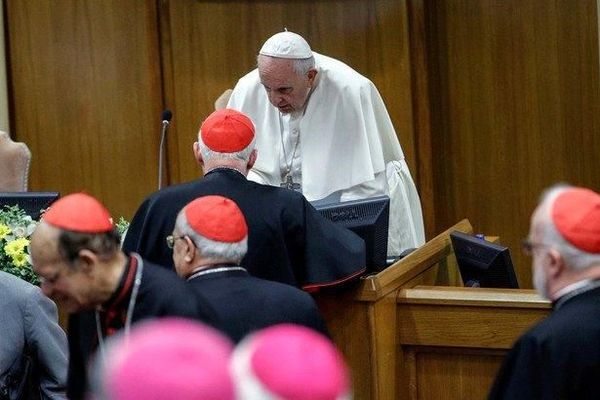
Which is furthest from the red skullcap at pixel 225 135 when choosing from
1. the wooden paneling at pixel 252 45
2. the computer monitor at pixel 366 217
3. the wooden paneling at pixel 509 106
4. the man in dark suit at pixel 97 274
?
the wooden paneling at pixel 509 106

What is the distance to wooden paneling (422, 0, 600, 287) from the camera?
775 centimetres

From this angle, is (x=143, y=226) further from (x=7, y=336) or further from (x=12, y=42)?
(x=12, y=42)

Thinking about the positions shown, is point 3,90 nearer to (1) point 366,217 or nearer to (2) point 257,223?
(1) point 366,217

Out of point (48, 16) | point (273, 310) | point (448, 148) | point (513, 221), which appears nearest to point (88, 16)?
point (48, 16)

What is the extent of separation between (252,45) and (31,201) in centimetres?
284

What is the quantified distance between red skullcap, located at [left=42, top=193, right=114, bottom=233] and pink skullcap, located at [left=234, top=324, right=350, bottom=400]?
1421mm

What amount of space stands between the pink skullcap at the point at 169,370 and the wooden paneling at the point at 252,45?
6133mm

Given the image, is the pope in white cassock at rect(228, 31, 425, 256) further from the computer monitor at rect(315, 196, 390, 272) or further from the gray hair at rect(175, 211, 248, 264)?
the gray hair at rect(175, 211, 248, 264)

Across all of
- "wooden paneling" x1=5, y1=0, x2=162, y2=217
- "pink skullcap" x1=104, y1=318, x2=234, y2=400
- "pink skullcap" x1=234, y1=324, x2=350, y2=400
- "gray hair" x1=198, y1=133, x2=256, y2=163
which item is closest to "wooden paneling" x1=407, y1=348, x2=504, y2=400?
"gray hair" x1=198, y1=133, x2=256, y2=163

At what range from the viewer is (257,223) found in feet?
14.3

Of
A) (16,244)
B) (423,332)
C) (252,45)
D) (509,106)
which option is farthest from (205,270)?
(509,106)

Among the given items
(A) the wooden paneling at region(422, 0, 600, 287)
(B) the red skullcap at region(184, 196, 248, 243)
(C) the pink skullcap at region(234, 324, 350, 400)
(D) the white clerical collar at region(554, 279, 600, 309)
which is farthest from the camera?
(A) the wooden paneling at region(422, 0, 600, 287)

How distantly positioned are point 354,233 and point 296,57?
960 mm

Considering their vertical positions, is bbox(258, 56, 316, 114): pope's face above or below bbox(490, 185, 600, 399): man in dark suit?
above
